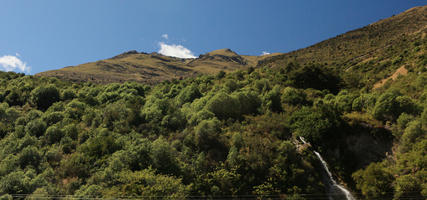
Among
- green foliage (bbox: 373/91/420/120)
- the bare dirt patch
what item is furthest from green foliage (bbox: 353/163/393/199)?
the bare dirt patch

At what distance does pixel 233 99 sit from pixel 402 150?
2065cm

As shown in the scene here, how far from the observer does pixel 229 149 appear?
27688mm

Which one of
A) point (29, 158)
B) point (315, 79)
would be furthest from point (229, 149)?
point (315, 79)

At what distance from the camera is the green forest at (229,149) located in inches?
888

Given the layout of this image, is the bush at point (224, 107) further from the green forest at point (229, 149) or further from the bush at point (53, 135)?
the bush at point (53, 135)

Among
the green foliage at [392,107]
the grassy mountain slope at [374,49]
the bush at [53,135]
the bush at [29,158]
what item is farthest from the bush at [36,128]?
the grassy mountain slope at [374,49]

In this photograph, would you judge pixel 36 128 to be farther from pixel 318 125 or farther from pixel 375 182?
pixel 375 182

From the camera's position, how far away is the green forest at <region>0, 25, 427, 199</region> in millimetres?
22559

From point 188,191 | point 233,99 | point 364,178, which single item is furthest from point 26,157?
point 364,178

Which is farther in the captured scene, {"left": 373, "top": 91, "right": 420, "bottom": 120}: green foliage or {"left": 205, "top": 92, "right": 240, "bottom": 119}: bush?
{"left": 205, "top": 92, "right": 240, "bottom": 119}: bush

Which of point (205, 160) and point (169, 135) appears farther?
point (169, 135)

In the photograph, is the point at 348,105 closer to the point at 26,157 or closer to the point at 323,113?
the point at 323,113

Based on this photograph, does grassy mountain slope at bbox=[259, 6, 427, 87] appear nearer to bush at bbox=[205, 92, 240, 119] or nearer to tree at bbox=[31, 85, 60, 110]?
bush at bbox=[205, 92, 240, 119]

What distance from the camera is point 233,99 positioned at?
115ft
